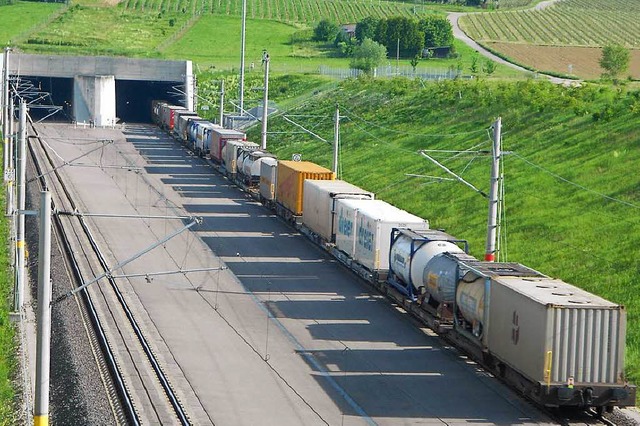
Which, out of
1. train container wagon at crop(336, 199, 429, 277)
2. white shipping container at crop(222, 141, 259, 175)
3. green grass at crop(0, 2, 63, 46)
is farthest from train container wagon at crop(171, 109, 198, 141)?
train container wagon at crop(336, 199, 429, 277)

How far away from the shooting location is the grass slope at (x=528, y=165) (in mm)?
50531

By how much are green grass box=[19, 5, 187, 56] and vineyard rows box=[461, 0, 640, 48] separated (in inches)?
1871

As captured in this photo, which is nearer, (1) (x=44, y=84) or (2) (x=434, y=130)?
(2) (x=434, y=130)

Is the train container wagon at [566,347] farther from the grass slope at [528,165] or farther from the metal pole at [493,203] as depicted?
the metal pole at [493,203]

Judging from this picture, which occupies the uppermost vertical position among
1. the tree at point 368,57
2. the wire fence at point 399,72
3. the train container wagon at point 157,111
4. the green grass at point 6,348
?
the tree at point 368,57

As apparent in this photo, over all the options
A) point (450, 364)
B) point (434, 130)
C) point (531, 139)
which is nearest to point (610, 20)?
point (434, 130)

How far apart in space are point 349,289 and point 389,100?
5686cm

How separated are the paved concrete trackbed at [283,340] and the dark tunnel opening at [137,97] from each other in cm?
8013

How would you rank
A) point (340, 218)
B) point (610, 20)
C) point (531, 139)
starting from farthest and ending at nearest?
point (610, 20) → point (531, 139) → point (340, 218)

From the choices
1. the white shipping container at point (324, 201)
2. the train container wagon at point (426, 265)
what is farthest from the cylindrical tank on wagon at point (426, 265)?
the white shipping container at point (324, 201)

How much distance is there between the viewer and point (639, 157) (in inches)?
2392

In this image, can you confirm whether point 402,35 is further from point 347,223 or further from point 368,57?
point 347,223

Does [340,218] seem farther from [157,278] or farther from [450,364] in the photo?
[450,364]

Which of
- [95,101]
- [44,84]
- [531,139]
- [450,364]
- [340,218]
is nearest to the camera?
[450,364]
